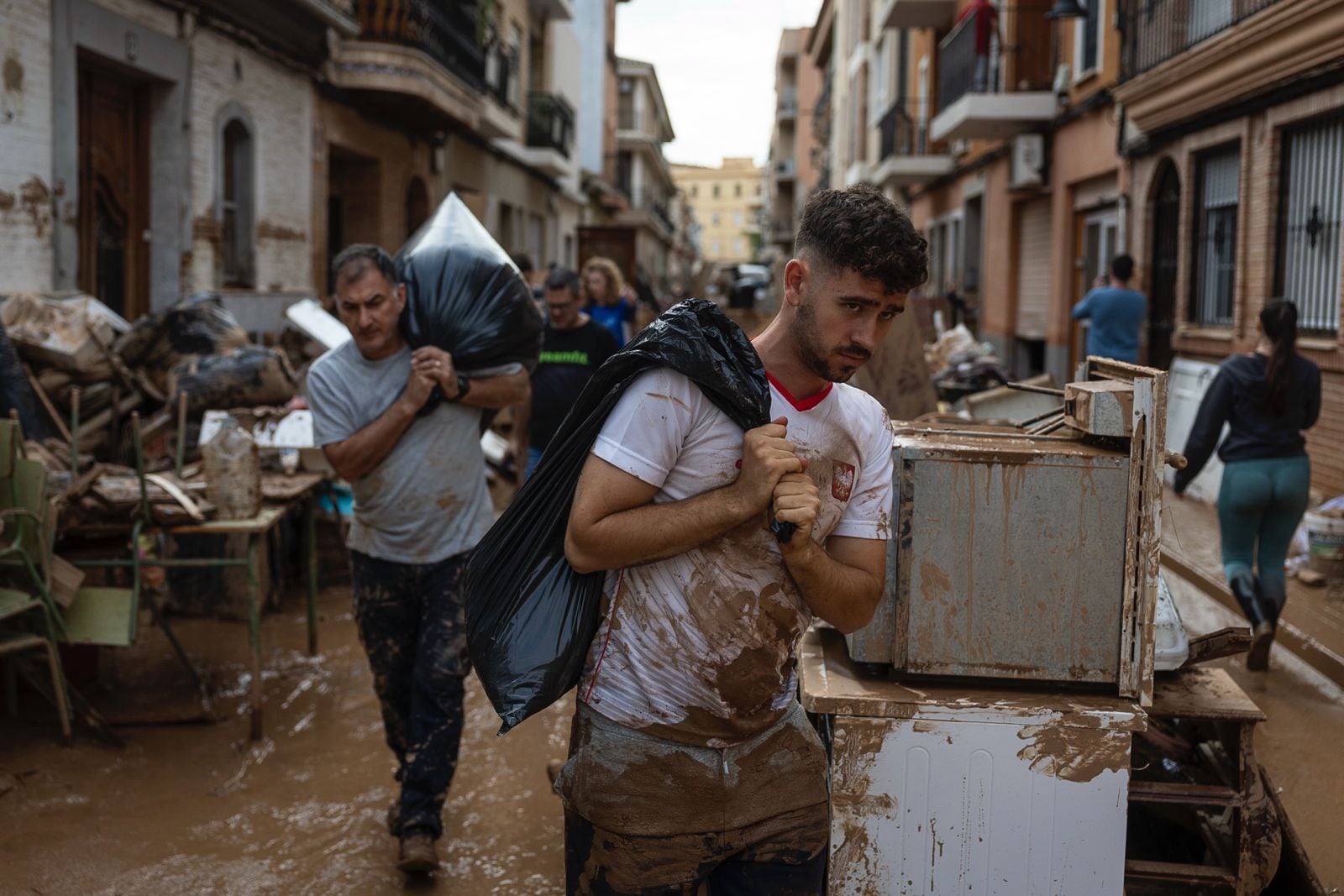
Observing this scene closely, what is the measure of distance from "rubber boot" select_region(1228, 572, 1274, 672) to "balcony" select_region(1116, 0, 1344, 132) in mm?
4140

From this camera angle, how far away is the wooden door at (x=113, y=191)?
29.5ft

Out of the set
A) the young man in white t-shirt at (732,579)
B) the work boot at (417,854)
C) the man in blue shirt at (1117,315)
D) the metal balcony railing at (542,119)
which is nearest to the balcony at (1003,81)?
the man in blue shirt at (1117,315)

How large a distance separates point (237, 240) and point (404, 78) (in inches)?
135

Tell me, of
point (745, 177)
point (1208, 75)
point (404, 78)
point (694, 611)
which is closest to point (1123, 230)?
point (1208, 75)

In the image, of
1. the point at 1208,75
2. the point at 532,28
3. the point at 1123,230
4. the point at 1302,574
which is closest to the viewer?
the point at 1302,574

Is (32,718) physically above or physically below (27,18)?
below

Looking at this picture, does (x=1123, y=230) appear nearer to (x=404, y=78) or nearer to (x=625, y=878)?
(x=404, y=78)

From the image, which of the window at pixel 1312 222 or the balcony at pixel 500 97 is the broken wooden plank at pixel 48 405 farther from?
the balcony at pixel 500 97

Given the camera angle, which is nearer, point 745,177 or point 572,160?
point 572,160

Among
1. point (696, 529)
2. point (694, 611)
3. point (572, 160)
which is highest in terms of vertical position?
point (572, 160)

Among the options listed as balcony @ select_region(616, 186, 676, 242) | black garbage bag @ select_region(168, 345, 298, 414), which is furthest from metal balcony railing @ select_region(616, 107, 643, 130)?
black garbage bag @ select_region(168, 345, 298, 414)

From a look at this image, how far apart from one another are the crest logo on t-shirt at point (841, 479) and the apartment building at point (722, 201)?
11178cm

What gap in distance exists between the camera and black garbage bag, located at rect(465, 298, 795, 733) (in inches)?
82.4

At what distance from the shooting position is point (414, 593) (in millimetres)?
4059
